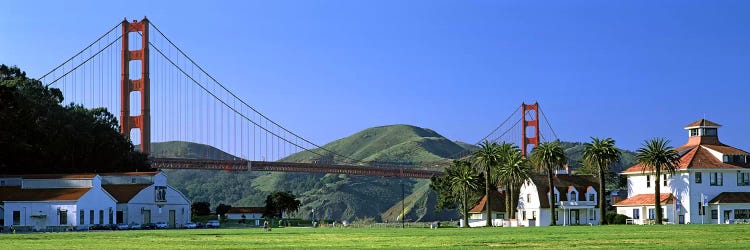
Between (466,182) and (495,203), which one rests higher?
(466,182)

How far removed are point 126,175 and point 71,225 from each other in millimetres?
14870

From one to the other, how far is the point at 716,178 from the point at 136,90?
62764 millimetres

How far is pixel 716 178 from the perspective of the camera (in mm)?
105938

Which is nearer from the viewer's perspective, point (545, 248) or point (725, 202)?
point (545, 248)

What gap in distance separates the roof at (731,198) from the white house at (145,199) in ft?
167

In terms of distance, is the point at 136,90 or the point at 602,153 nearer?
the point at 602,153

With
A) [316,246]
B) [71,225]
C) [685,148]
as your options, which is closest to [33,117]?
[71,225]

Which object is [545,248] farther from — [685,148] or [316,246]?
[685,148]

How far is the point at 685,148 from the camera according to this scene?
371ft

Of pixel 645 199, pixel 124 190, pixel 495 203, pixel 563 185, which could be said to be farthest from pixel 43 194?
pixel 645 199

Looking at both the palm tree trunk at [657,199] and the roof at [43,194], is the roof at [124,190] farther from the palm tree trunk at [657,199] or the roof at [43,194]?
the palm tree trunk at [657,199]

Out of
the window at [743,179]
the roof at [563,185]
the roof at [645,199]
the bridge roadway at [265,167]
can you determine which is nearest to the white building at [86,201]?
the bridge roadway at [265,167]

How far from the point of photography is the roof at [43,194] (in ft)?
336

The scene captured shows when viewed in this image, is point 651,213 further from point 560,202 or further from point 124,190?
point 124,190
